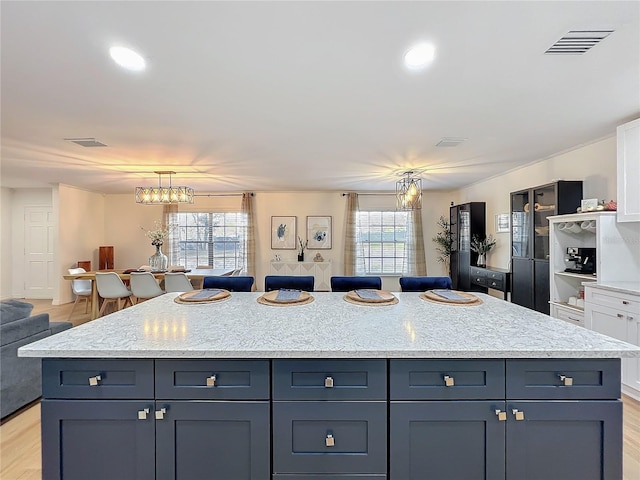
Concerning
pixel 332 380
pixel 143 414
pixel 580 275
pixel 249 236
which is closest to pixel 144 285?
pixel 249 236

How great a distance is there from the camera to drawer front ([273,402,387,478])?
1.36 metres

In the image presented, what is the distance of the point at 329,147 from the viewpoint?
379 centimetres

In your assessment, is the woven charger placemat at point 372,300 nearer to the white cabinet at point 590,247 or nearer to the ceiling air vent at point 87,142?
the white cabinet at point 590,247

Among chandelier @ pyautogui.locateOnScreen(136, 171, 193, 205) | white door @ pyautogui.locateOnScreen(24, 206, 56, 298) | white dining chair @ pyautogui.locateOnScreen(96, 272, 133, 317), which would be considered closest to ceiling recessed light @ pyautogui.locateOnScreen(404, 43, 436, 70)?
chandelier @ pyautogui.locateOnScreen(136, 171, 193, 205)

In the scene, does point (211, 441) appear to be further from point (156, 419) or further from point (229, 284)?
point (229, 284)

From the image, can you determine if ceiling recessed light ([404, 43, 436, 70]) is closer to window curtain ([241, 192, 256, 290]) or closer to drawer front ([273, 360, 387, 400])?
drawer front ([273, 360, 387, 400])

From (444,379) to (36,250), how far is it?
8.95 metres

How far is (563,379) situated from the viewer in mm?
1354

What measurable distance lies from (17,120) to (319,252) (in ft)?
18.1

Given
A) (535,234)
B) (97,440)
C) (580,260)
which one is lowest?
(97,440)

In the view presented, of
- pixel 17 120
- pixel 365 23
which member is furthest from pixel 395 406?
pixel 17 120

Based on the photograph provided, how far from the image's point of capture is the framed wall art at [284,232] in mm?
7418

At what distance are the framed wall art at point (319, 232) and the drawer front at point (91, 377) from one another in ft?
20.0

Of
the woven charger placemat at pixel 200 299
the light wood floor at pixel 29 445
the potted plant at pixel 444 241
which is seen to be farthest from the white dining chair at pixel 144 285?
the potted plant at pixel 444 241
